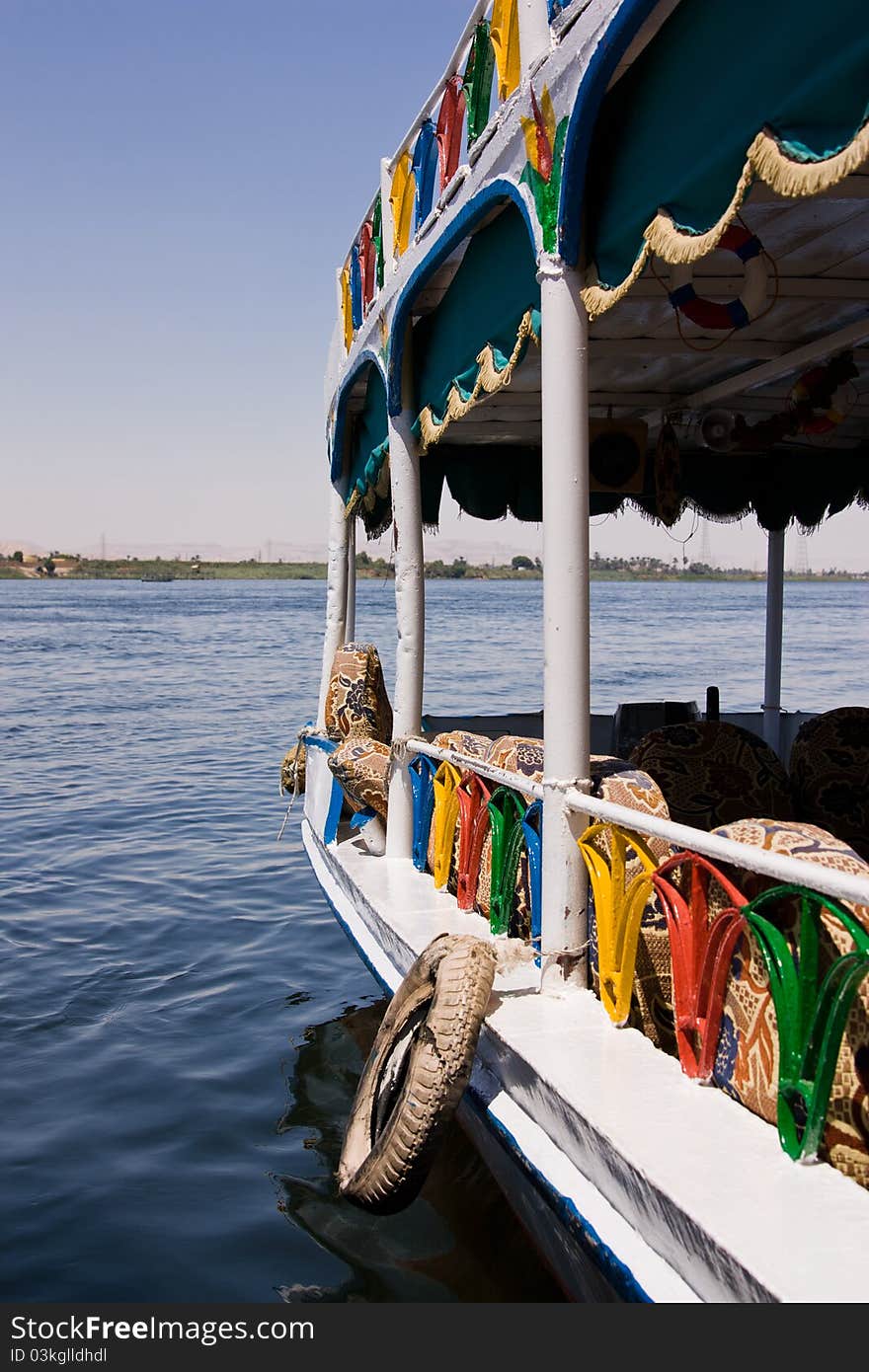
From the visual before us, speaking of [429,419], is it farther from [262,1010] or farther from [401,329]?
[262,1010]

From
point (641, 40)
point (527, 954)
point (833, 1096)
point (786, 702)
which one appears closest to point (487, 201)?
point (641, 40)

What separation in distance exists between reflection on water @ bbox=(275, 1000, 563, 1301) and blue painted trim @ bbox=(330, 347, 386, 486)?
4.44 m

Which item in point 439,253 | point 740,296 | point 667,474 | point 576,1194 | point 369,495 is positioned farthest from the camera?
point 369,495

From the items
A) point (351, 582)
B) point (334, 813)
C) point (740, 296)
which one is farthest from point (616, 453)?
point (740, 296)

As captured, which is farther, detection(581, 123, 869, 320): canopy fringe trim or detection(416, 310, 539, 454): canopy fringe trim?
detection(416, 310, 539, 454): canopy fringe trim

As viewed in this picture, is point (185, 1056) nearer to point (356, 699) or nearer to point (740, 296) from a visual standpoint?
point (356, 699)

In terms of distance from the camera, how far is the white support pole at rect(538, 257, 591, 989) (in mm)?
4234

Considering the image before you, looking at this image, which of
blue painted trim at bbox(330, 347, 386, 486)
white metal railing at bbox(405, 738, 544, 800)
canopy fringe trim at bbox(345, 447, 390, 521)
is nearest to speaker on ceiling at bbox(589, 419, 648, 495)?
canopy fringe trim at bbox(345, 447, 390, 521)

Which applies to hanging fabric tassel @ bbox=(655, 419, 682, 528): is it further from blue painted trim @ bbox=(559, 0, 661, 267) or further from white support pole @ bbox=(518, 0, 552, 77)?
blue painted trim @ bbox=(559, 0, 661, 267)

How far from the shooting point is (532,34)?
4355 mm

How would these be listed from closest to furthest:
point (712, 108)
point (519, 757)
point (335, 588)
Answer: point (712, 108) < point (519, 757) < point (335, 588)

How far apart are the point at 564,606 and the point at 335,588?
5.77 m

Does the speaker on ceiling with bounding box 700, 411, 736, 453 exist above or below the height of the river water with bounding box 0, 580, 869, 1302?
above

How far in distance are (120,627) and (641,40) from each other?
5797 centimetres
